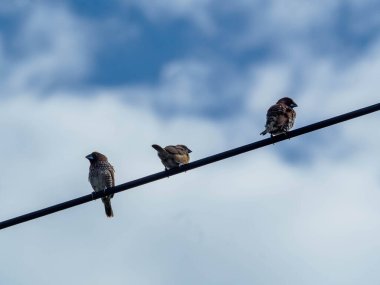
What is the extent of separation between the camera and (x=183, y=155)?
14586 mm

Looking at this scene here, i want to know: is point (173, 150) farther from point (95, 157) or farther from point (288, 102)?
point (95, 157)

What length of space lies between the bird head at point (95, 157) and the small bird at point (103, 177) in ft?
0.18

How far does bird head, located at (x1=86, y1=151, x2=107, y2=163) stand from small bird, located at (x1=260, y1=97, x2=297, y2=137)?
447 cm

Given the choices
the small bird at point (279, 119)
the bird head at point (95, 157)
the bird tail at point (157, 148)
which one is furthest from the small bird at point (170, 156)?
the bird head at point (95, 157)

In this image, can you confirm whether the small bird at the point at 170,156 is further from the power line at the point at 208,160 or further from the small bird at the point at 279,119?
the power line at the point at 208,160

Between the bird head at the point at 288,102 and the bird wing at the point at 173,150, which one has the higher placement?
the bird head at the point at 288,102

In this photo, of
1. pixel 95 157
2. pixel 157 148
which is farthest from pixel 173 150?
pixel 95 157

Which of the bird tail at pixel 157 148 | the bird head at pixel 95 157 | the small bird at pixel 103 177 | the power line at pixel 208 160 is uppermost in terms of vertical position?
the bird head at pixel 95 157

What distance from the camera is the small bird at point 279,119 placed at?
12672mm

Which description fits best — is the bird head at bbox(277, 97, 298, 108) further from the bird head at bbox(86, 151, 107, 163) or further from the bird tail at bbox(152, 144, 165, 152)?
the bird head at bbox(86, 151, 107, 163)

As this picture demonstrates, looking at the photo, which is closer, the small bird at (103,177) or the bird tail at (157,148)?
the bird tail at (157,148)

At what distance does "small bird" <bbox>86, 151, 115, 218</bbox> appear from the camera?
16.0 meters

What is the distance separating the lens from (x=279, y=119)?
12.8 metres

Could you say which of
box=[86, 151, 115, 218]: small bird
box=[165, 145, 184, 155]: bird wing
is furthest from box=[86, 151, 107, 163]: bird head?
box=[165, 145, 184, 155]: bird wing
